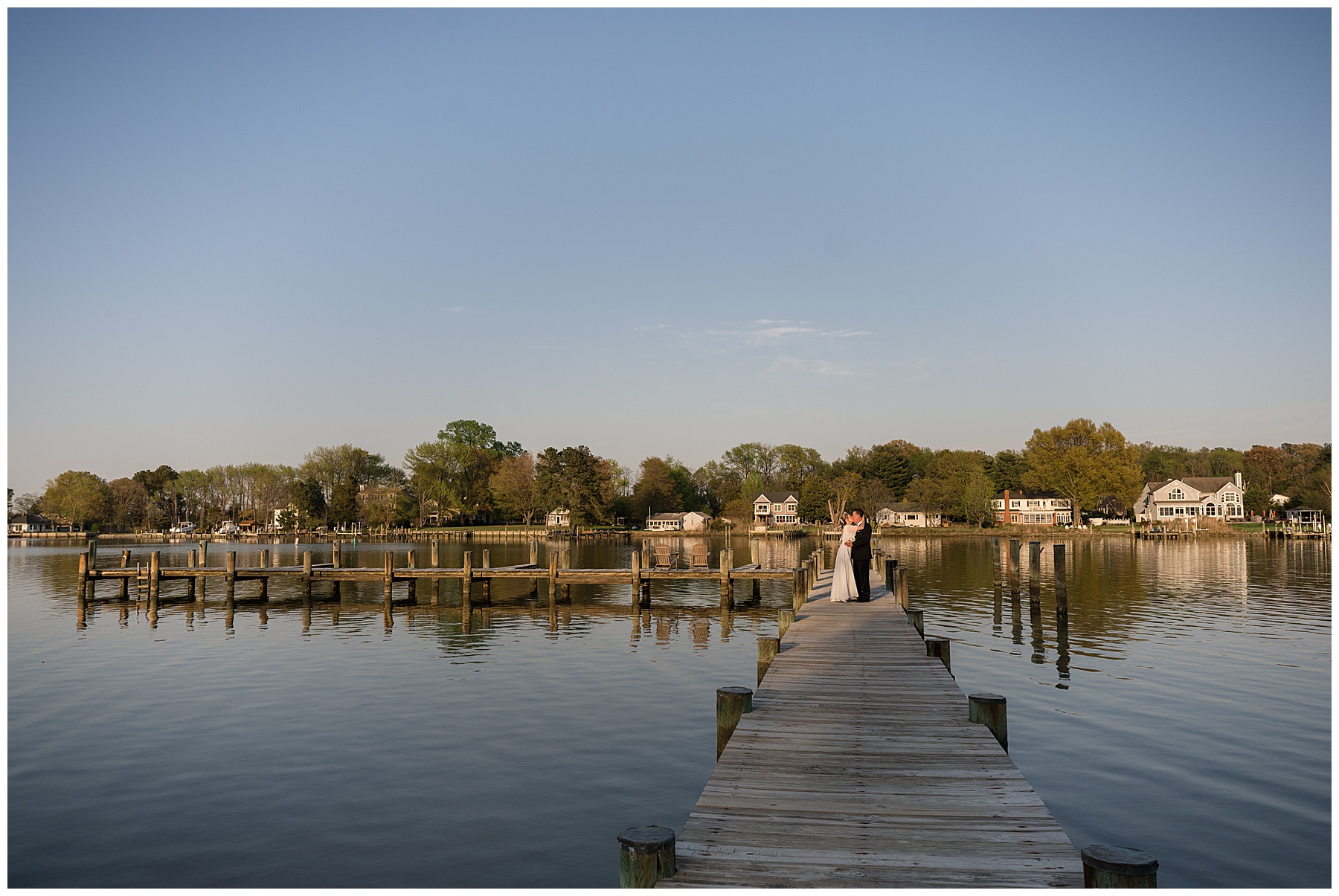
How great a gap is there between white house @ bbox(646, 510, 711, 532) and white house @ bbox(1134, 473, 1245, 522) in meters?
63.1

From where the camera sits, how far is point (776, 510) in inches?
5507

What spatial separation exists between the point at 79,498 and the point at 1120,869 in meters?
181

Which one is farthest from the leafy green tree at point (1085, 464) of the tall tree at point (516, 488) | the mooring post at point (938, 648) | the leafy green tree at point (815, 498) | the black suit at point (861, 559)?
the mooring post at point (938, 648)

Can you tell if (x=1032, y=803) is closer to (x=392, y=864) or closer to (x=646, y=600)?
(x=392, y=864)

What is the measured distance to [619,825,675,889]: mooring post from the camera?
606 centimetres

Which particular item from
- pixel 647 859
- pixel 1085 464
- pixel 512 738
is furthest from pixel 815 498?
pixel 647 859

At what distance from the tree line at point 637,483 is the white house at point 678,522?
3793 mm

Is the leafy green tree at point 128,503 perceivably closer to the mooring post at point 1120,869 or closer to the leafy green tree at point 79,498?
the leafy green tree at point 79,498

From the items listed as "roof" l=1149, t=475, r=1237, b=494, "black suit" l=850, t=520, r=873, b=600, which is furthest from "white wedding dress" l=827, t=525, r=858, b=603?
"roof" l=1149, t=475, r=1237, b=494

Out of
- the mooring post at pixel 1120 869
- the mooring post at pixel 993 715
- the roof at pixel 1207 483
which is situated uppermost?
the roof at pixel 1207 483

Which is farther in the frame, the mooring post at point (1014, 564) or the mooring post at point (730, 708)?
the mooring post at point (1014, 564)

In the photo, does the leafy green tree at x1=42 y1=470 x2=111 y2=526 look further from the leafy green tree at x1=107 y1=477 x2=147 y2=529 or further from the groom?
the groom

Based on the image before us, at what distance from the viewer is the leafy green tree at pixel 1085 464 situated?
113125mm

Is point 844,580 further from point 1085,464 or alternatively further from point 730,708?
point 1085,464
